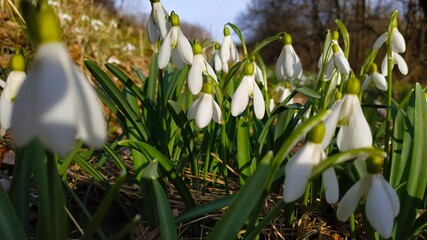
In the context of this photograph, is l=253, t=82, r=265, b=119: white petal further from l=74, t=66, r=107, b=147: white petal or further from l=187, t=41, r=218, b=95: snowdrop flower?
l=74, t=66, r=107, b=147: white petal

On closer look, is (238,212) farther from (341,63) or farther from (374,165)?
(341,63)

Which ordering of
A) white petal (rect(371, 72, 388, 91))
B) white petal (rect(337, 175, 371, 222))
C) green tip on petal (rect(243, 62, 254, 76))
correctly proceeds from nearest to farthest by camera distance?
white petal (rect(337, 175, 371, 222)), green tip on petal (rect(243, 62, 254, 76)), white petal (rect(371, 72, 388, 91))

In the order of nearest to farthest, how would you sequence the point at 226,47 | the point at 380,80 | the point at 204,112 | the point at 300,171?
the point at 300,171
the point at 204,112
the point at 380,80
the point at 226,47

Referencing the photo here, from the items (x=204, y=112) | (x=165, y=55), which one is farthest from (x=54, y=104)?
(x=165, y=55)

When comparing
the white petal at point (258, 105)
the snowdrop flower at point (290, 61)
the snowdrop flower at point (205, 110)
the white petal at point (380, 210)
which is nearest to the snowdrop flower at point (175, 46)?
the snowdrop flower at point (205, 110)

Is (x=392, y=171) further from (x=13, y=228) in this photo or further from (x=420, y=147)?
(x=13, y=228)

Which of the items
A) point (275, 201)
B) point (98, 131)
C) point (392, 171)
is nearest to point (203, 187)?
point (275, 201)

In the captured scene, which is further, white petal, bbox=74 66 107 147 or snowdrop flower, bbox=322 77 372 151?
snowdrop flower, bbox=322 77 372 151

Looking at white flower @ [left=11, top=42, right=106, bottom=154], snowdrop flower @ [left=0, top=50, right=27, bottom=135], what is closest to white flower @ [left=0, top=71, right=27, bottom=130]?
snowdrop flower @ [left=0, top=50, right=27, bottom=135]
